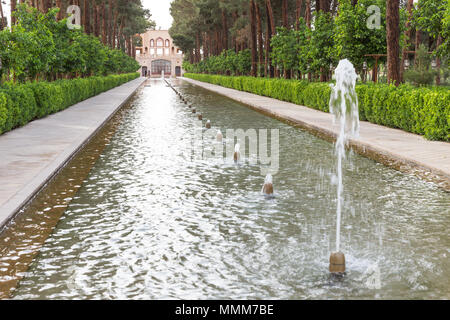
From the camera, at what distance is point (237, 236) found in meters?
5.71

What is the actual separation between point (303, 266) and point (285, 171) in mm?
4532

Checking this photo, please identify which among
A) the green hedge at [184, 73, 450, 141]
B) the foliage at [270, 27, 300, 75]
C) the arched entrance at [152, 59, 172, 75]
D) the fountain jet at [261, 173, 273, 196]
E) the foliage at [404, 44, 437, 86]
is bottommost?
the fountain jet at [261, 173, 273, 196]

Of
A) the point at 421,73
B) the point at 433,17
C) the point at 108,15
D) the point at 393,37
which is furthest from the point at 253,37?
the point at 108,15

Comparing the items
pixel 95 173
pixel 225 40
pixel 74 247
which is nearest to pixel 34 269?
pixel 74 247

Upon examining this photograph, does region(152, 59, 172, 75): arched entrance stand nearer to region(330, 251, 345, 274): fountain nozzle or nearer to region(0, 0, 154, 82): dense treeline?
region(0, 0, 154, 82): dense treeline

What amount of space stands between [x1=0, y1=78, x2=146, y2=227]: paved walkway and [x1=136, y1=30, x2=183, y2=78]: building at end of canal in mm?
122434

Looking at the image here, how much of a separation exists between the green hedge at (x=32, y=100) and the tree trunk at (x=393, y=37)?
10.4 m

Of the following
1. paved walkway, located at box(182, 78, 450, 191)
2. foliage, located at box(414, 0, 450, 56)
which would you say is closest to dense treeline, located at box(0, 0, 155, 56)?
foliage, located at box(414, 0, 450, 56)

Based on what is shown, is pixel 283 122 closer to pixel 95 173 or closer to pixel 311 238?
pixel 95 173

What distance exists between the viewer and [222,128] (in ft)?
52.3

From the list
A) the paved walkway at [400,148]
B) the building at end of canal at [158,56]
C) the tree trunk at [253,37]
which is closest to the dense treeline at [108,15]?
the tree trunk at [253,37]

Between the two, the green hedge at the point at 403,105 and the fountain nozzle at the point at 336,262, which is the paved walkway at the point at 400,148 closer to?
the green hedge at the point at 403,105

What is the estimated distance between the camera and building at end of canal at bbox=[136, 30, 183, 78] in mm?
138500

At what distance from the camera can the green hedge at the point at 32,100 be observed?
13.5m
